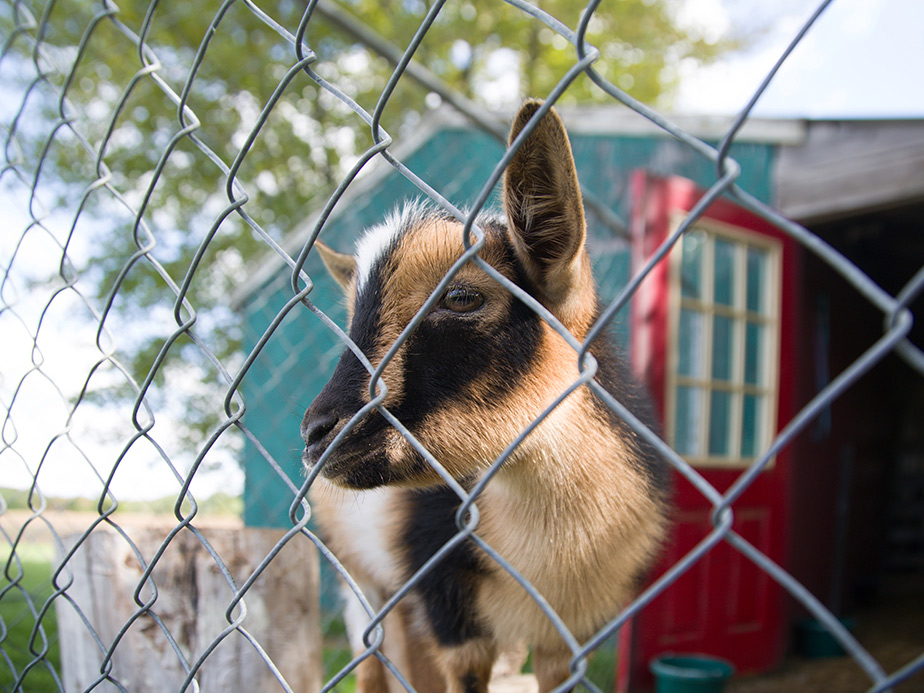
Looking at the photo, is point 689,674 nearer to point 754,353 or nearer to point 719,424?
point 719,424

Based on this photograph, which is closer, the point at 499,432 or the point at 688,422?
the point at 499,432

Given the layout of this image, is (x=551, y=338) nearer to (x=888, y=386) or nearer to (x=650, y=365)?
(x=650, y=365)

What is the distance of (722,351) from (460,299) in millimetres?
4297

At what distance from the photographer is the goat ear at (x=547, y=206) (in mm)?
1298

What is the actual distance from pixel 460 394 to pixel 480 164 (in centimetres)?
451

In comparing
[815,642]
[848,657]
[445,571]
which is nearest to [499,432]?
[445,571]

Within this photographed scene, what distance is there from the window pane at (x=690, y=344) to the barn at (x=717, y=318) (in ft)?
0.05

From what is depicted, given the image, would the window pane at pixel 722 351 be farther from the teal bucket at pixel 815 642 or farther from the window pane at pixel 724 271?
the teal bucket at pixel 815 642

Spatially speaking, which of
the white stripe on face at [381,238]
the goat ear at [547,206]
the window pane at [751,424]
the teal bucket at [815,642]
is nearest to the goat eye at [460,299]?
the goat ear at [547,206]

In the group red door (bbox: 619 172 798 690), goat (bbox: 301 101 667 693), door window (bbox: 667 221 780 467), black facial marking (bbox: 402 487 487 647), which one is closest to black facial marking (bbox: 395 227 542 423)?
goat (bbox: 301 101 667 693)

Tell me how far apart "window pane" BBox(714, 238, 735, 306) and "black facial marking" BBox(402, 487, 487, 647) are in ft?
13.2

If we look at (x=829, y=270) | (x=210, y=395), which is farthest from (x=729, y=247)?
(x=210, y=395)

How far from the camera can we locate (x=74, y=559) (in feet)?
6.12

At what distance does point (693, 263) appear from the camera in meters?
5.48
